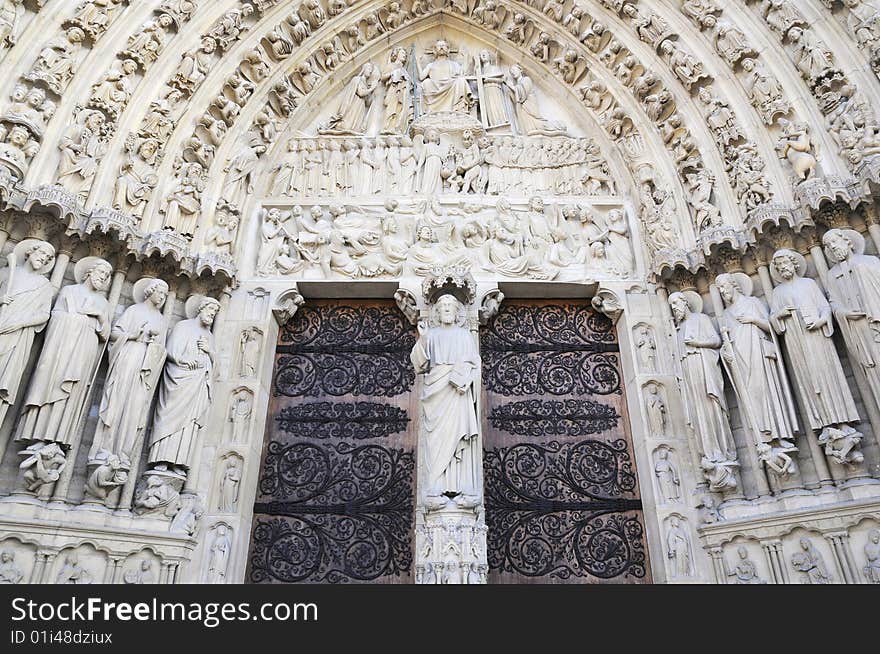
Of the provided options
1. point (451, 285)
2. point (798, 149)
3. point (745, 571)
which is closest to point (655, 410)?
point (745, 571)

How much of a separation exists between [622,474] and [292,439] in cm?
303

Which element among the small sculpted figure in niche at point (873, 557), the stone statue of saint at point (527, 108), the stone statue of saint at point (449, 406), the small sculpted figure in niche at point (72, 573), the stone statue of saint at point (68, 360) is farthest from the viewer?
the stone statue of saint at point (527, 108)

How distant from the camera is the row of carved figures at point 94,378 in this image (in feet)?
14.6

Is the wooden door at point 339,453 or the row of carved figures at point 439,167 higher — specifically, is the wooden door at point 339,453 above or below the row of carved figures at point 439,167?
below

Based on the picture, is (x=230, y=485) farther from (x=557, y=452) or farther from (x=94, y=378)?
(x=557, y=452)

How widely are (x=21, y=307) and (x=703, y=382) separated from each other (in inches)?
206

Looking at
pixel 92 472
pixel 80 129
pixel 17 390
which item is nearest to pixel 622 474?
pixel 92 472

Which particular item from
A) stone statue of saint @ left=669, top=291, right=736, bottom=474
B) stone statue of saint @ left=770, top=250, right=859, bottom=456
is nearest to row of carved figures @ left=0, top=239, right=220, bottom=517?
stone statue of saint @ left=669, top=291, right=736, bottom=474

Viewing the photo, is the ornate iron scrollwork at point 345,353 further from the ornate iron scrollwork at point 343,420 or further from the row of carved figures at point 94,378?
the row of carved figures at point 94,378

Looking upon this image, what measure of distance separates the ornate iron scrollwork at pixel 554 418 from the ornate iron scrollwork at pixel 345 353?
3.25 ft

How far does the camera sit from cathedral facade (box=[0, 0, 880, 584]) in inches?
183

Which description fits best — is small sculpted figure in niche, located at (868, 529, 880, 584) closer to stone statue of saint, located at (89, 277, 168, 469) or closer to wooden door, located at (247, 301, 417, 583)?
wooden door, located at (247, 301, 417, 583)

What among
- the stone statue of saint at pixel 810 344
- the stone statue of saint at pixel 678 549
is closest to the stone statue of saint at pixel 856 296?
the stone statue of saint at pixel 810 344
